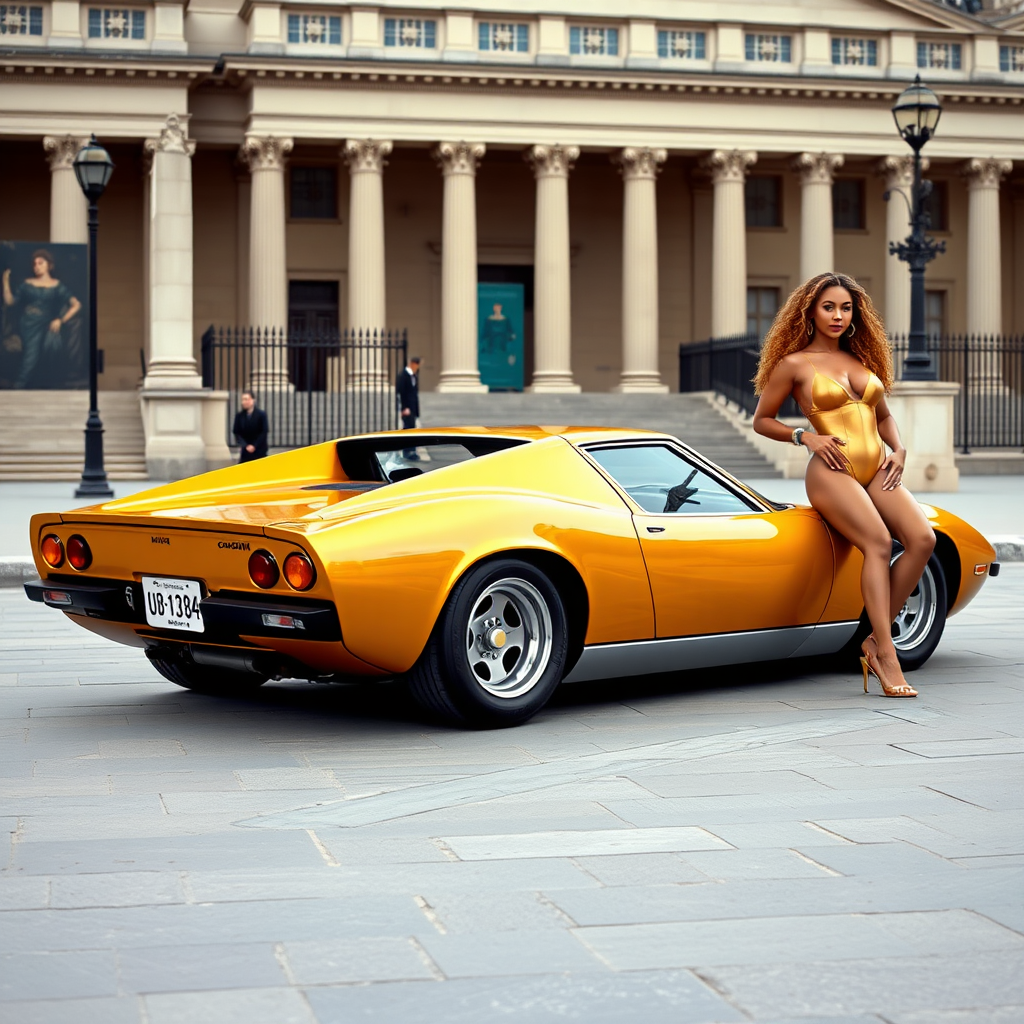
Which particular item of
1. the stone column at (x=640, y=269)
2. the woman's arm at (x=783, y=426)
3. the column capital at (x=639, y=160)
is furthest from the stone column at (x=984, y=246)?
the woman's arm at (x=783, y=426)

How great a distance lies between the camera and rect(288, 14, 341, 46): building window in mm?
43169

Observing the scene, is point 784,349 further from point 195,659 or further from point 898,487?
point 195,659

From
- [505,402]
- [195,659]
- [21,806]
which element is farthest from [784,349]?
[505,402]

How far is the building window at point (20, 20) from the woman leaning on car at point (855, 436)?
37590 millimetres

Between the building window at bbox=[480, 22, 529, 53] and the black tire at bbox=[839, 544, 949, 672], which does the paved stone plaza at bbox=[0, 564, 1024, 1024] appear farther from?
the building window at bbox=[480, 22, 529, 53]

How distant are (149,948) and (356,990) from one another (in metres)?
0.59

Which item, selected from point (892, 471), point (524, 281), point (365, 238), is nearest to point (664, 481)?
point (892, 471)

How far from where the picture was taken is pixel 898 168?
1869 inches

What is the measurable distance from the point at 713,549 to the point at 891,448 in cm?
130

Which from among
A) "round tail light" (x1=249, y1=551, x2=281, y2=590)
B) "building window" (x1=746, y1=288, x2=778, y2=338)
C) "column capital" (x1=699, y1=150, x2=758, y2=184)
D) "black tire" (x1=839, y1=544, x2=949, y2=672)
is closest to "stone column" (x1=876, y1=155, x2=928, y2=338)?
"building window" (x1=746, y1=288, x2=778, y2=338)

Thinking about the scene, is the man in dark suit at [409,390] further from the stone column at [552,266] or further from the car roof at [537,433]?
the car roof at [537,433]

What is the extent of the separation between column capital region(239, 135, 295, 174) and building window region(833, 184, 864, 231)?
59.5ft

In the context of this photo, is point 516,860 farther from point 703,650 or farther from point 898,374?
point 898,374

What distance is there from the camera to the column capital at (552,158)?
44469 millimetres
